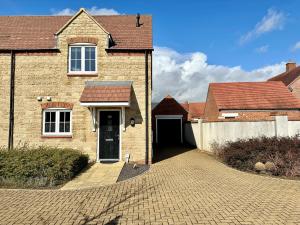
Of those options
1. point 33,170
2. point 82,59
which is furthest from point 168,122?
point 33,170

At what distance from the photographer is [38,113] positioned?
15062 mm

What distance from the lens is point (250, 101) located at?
26141 mm

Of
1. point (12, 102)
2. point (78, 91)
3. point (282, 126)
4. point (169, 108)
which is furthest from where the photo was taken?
A: point (169, 108)

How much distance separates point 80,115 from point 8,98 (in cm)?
371

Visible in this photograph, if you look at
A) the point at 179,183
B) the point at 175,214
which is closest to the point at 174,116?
the point at 179,183

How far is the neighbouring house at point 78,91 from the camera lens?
14.9 metres

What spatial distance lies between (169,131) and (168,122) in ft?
3.23

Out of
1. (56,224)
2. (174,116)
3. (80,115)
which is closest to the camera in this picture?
(56,224)

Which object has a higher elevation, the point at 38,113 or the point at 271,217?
the point at 38,113

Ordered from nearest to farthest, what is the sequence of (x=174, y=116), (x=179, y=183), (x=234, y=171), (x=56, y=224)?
(x=56, y=224)
(x=179, y=183)
(x=234, y=171)
(x=174, y=116)

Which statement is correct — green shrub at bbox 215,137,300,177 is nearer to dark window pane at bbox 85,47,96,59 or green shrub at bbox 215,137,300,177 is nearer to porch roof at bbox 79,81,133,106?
porch roof at bbox 79,81,133,106

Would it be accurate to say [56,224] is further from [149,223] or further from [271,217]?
[271,217]

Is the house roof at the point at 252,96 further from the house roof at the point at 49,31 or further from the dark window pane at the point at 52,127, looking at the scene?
the dark window pane at the point at 52,127

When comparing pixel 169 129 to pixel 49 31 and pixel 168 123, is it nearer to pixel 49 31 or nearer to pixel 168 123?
A: pixel 168 123
